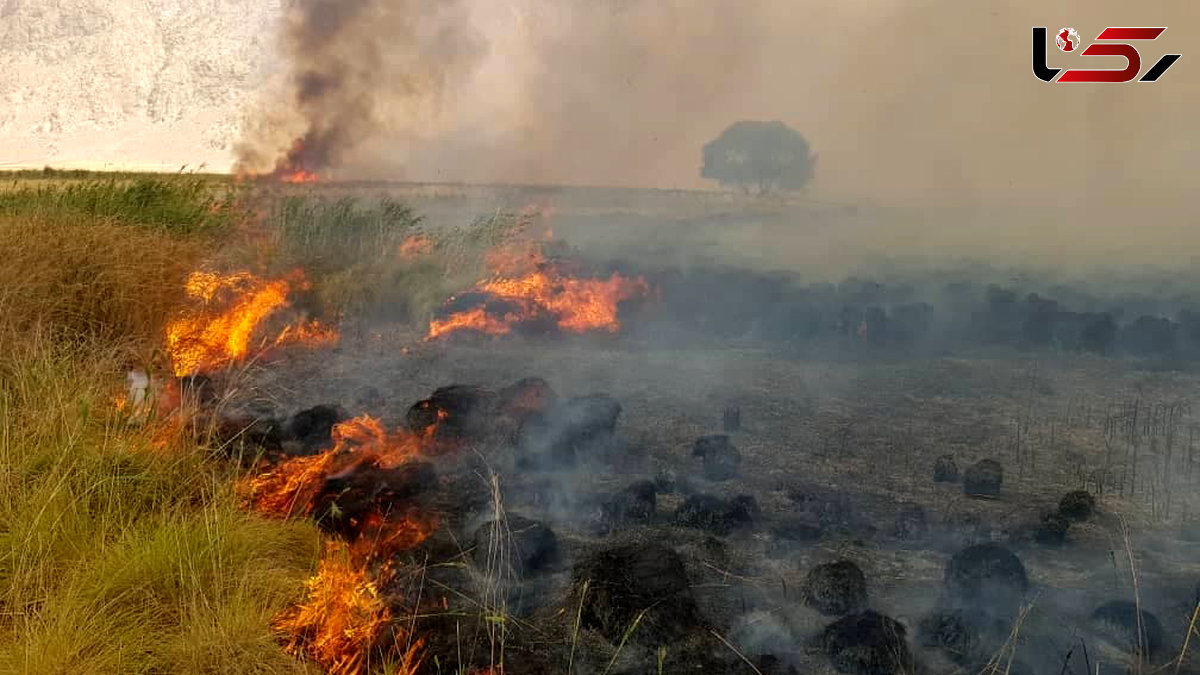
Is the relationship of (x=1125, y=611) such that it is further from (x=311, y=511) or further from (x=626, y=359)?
(x=626, y=359)

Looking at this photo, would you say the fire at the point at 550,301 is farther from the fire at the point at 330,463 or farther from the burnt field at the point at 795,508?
the fire at the point at 330,463

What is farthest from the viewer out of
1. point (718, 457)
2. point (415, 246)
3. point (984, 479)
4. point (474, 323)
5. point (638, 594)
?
point (415, 246)

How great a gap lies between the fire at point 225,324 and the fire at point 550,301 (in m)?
1.68

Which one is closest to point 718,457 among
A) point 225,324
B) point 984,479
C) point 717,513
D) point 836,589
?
point 717,513

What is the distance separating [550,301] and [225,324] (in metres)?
4.33

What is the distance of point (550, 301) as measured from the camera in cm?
1163

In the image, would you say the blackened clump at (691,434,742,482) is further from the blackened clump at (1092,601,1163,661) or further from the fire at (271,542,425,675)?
the fire at (271,542,425,675)

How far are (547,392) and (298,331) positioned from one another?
4.28 m

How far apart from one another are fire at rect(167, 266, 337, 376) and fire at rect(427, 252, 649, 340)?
5.53 feet

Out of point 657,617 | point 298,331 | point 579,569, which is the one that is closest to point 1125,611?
point 657,617

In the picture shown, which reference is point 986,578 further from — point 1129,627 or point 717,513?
point 717,513

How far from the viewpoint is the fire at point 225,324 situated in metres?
8.56

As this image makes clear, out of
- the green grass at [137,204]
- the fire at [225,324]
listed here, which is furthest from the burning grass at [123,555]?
the green grass at [137,204]

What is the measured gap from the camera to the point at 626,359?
32.4ft
